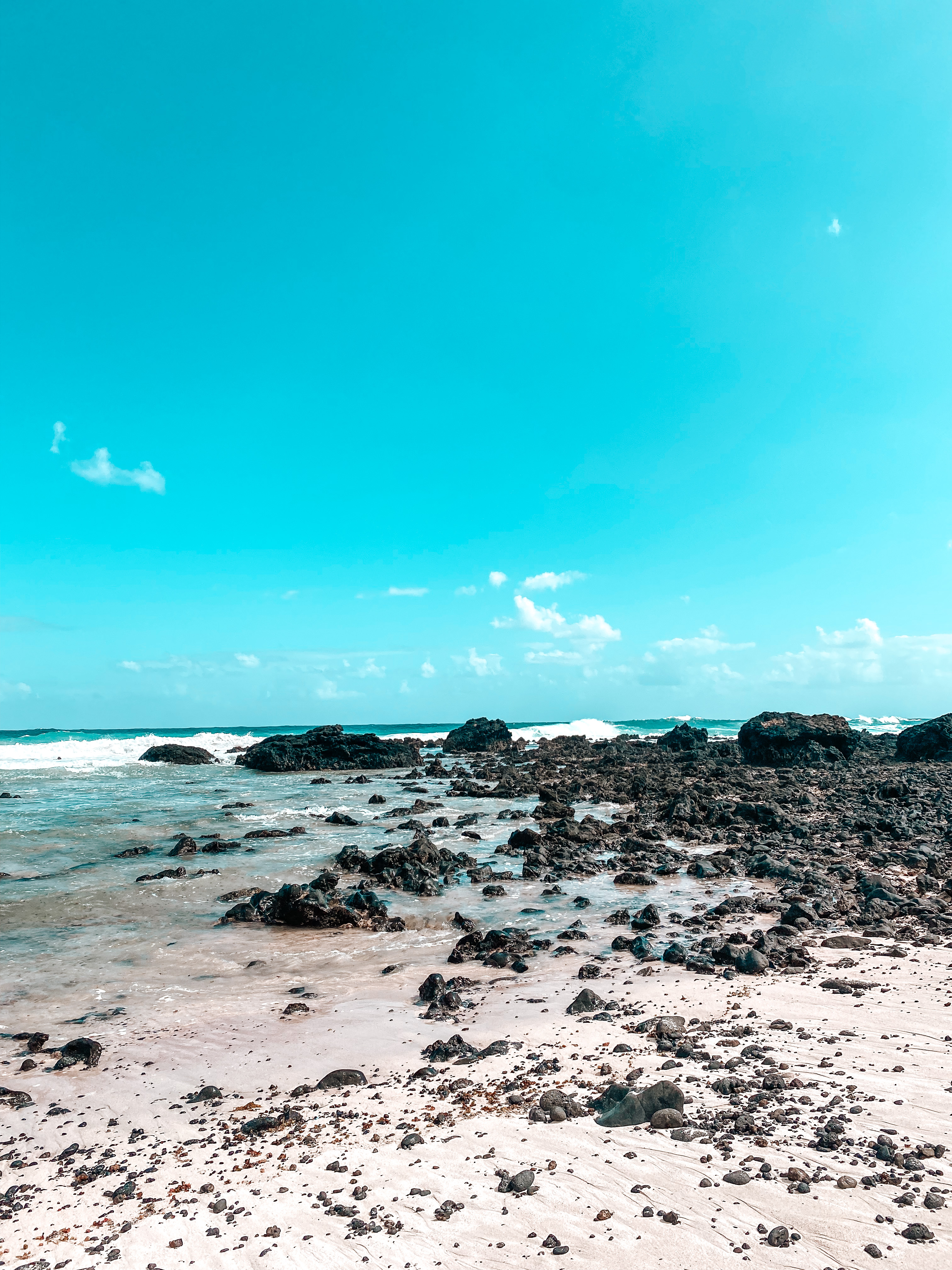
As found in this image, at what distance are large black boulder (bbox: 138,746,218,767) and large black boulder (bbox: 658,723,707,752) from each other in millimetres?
37197

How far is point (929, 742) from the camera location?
41.5 metres

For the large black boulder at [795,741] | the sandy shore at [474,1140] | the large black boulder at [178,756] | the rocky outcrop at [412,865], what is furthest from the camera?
the large black boulder at [178,756]

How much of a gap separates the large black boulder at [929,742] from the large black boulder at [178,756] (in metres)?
49.9

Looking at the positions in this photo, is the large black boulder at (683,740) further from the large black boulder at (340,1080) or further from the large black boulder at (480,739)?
→ the large black boulder at (340,1080)

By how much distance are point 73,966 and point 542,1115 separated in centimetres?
875

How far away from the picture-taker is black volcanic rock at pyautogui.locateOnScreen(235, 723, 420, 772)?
4991 centimetres

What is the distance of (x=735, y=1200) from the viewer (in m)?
4.43

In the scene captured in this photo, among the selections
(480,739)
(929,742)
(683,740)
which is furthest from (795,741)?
(480,739)

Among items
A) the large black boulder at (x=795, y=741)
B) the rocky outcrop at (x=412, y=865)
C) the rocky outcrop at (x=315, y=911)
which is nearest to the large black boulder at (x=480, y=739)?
the large black boulder at (x=795, y=741)

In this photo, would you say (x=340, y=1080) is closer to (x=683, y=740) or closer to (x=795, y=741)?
(x=795, y=741)

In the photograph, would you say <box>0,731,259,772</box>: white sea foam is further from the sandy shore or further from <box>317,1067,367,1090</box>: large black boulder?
<box>317,1067,367,1090</box>: large black boulder

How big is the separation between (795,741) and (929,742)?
25.4ft

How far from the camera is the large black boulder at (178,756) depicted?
56469mm

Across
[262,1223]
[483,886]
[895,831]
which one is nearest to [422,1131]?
[262,1223]
